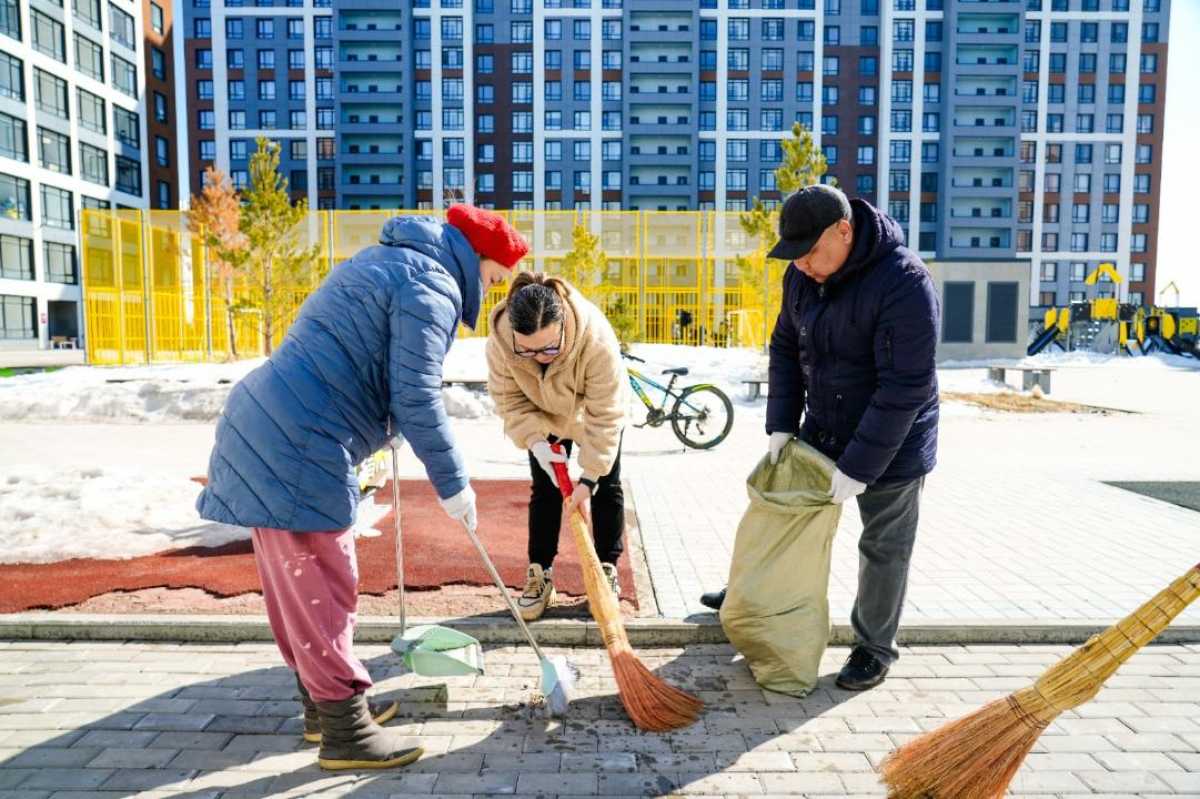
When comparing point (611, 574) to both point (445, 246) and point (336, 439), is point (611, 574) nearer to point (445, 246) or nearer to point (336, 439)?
point (336, 439)

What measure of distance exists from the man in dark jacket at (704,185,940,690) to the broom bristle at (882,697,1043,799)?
79 cm

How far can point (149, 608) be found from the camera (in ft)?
14.0

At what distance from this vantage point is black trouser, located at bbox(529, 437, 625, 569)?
4281 mm

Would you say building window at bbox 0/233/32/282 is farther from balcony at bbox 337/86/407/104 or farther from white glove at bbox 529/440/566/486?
Answer: white glove at bbox 529/440/566/486

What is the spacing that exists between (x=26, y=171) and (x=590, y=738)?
55309mm

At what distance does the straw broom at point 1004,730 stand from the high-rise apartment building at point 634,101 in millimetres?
63552

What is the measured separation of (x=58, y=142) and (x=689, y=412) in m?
53.0

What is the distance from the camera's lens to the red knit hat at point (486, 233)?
3.04 metres

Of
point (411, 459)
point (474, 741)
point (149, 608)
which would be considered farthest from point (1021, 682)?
point (411, 459)

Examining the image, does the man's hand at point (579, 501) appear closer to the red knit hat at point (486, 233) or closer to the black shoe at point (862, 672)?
the red knit hat at point (486, 233)

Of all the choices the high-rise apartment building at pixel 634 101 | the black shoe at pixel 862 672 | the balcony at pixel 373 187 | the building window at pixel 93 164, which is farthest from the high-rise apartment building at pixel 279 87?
the black shoe at pixel 862 672

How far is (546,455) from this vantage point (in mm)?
3865

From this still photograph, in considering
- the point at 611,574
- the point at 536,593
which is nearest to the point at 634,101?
the point at 611,574

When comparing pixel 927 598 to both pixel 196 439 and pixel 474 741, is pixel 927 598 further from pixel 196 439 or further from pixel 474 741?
pixel 196 439
